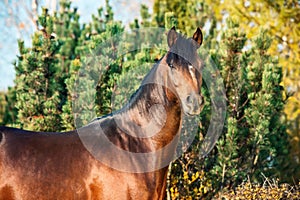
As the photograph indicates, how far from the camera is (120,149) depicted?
312 cm

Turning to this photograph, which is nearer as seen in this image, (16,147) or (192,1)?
(16,147)

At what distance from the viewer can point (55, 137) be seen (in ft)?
10.6

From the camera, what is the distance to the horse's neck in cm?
308

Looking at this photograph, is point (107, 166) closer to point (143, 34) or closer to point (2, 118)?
point (143, 34)

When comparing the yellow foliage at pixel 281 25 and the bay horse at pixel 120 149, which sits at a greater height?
the yellow foliage at pixel 281 25

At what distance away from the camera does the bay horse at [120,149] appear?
3025 millimetres

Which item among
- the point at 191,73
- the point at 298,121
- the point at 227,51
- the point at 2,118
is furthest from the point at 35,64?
the point at 298,121

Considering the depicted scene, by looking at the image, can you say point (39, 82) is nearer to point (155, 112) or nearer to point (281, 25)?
point (155, 112)

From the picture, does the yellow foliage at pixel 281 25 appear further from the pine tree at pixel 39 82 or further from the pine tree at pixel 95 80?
the pine tree at pixel 39 82

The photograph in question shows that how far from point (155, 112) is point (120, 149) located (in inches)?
13.6

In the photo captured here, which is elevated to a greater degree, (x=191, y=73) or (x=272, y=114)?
(x=191, y=73)

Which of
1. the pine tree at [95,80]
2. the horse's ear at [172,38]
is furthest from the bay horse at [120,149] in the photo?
the pine tree at [95,80]

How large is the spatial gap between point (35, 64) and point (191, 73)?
358cm

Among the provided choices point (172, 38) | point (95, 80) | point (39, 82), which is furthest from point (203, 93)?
point (172, 38)
